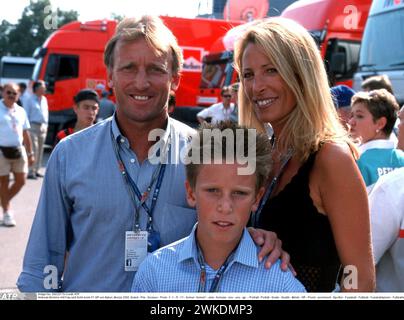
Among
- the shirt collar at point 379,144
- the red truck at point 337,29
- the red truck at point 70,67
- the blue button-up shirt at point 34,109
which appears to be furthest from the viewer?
the red truck at point 70,67

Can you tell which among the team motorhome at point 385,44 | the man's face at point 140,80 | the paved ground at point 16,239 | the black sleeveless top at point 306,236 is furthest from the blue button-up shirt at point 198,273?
the team motorhome at point 385,44

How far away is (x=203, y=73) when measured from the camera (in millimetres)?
11234

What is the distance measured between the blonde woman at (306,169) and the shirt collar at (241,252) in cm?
12

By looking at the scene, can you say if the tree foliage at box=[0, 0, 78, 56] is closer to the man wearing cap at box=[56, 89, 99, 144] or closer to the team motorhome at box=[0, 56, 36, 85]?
the man wearing cap at box=[56, 89, 99, 144]

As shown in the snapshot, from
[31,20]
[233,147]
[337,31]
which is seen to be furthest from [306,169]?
[337,31]

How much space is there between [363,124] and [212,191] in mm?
1778

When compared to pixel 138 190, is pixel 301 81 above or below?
above

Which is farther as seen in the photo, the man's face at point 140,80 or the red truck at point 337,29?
the red truck at point 337,29

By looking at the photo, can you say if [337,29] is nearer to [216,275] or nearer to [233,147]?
[233,147]

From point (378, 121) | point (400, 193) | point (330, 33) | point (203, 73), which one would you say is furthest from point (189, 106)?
point (400, 193)

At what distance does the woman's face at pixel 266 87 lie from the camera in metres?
1.49

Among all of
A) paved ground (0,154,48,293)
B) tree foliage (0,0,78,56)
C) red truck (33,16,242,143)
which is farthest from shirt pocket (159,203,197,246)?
red truck (33,16,242,143)

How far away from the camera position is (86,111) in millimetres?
4473

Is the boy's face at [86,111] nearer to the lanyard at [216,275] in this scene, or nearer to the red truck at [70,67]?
the lanyard at [216,275]
